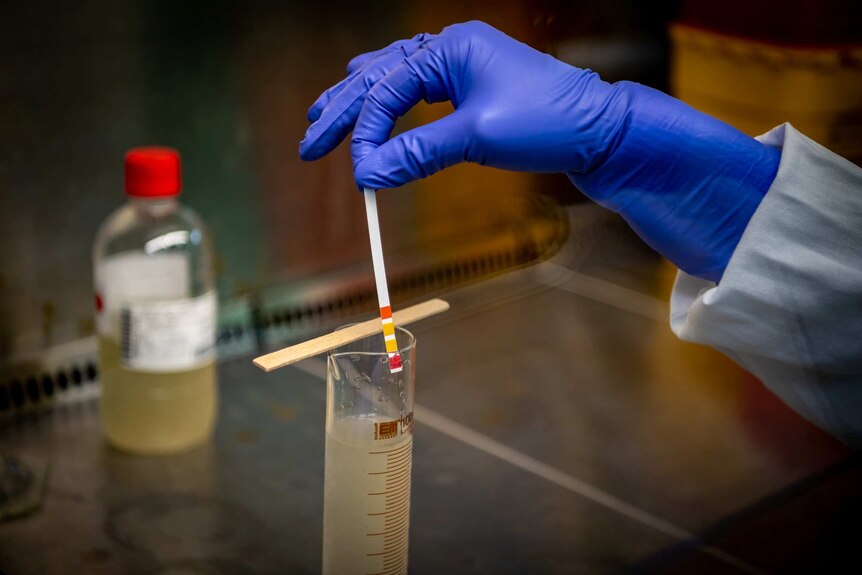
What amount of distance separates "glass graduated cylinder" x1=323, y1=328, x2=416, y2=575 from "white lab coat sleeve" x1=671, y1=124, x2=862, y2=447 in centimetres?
32

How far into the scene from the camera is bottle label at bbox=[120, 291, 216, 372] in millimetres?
1320

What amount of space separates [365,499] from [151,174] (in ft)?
1.82

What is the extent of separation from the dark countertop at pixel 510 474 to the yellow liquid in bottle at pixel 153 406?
0.03 meters

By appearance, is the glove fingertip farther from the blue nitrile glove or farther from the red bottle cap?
the red bottle cap

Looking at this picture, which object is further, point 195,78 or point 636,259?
point 636,259

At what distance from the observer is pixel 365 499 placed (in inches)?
36.5

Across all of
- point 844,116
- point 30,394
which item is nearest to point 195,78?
point 30,394

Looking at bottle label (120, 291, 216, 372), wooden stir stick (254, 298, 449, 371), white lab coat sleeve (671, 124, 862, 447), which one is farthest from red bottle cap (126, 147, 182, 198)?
white lab coat sleeve (671, 124, 862, 447)

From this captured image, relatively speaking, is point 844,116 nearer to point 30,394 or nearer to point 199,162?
point 199,162

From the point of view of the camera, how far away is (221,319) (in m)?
1.65

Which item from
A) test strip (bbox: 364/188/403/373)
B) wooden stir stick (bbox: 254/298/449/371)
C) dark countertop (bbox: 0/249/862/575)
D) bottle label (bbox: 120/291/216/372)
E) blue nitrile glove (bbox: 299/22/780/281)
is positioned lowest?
dark countertop (bbox: 0/249/862/575)

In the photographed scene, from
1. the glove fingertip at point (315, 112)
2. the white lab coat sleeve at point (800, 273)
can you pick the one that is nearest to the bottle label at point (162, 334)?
the glove fingertip at point (315, 112)

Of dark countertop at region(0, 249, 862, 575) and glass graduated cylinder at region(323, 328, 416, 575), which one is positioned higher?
glass graduated cylinder at region(323, 328, 416, 575)

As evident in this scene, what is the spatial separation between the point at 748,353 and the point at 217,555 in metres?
0.59
